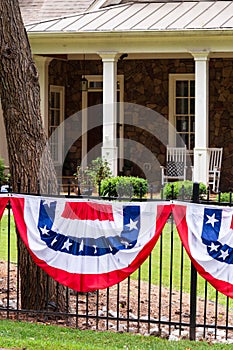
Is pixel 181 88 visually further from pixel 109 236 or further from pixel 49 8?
pixel 109 236

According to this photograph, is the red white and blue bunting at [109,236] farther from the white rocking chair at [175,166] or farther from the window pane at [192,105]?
the window pane at [192,105]

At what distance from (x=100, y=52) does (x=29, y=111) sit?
10452 millimetres

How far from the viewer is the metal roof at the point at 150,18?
18828 mm

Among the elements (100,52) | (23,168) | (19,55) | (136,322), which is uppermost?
(100,52)

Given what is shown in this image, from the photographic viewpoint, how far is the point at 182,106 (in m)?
22.2

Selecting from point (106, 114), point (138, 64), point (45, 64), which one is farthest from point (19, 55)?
point (138, 64)

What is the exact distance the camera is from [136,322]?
8820mm

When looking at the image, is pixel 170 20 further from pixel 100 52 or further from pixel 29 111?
pixel 29 111

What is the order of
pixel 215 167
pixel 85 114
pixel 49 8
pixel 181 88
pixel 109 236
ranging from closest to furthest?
pixel 109 236
pixel 215 167
pixel 49 8
pixel 181 88
pixel 85 114

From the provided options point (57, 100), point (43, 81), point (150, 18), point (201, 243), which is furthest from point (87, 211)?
point (57, 100)

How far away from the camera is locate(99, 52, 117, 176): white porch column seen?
19375 mm

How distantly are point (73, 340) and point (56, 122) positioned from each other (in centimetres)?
1555

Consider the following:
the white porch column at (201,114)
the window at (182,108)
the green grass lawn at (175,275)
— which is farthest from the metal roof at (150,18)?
the green grass lawn at (175,275)

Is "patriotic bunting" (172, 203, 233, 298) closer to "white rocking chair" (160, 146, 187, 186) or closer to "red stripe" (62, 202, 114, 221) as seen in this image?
"red stripe" (62, 202, 114, 221)
